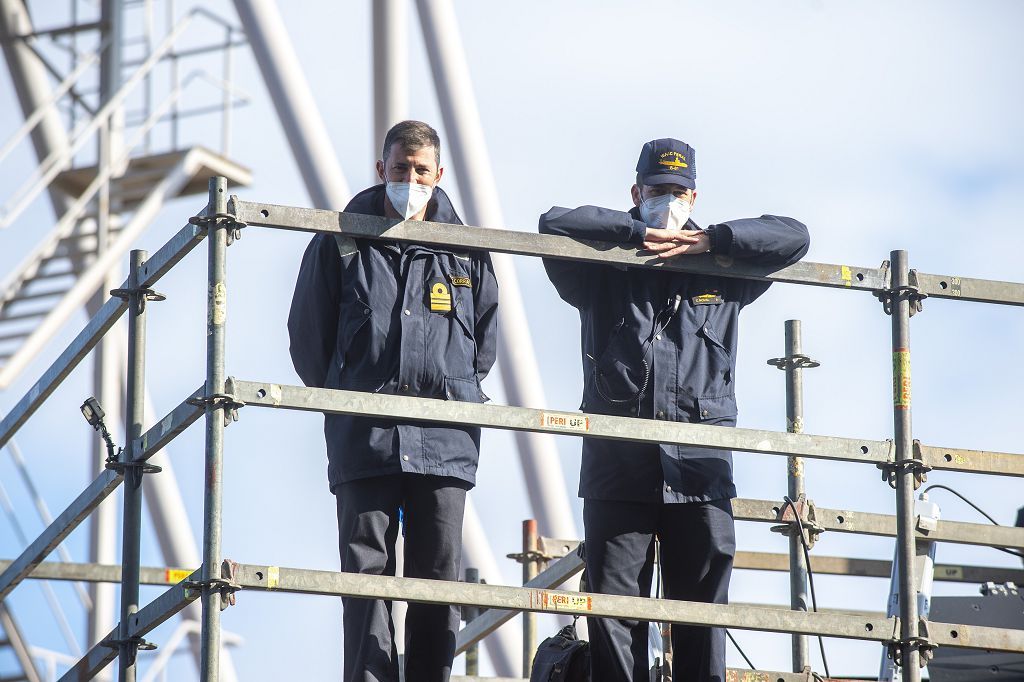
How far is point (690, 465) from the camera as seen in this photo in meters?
6.20

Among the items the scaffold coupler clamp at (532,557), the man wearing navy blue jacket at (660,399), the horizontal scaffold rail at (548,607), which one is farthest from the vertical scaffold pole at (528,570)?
the horizontal scaffold rail at (548,607)

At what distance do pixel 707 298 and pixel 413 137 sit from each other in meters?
1.17

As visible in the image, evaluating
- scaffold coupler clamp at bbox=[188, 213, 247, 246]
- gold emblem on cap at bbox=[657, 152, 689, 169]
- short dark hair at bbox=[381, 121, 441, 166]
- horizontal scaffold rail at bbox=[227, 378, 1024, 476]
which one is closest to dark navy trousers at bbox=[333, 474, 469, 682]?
horizontal scaffold rail at bbox=[227, 378, 1024, 476]

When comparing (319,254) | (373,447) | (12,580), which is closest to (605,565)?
(373,447)

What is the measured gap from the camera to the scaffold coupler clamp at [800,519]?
24.5ft

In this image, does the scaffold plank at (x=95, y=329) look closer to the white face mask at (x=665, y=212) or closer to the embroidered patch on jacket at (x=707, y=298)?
the white face mask at (x=665, y=212)

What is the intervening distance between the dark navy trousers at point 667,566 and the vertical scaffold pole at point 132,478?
151 centimetres

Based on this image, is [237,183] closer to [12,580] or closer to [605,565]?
[12,580]

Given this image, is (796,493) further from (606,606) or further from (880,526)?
(606,606)

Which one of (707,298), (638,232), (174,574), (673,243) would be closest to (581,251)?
(638,232)

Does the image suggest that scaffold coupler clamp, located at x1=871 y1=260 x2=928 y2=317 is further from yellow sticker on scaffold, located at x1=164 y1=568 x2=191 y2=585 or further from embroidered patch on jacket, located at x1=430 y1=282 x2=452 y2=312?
yellow sticker on scaffold, located at x1=164 y1=568 x2=191 y2=585

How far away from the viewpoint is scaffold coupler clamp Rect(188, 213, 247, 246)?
5.79 m

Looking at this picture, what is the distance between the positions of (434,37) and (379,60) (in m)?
0.73

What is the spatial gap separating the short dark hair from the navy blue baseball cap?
756 mm
